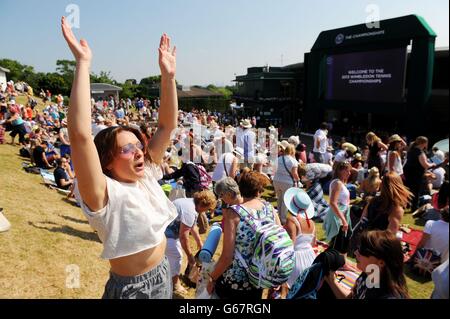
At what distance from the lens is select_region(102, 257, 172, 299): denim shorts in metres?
1.67

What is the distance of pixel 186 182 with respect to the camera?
20.9 feet

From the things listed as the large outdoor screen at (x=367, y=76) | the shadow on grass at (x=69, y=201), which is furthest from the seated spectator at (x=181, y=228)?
the large outdoor screen at (x=367, y=76)

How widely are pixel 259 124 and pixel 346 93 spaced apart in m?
10.7

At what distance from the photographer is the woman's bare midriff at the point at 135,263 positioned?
1.66 m

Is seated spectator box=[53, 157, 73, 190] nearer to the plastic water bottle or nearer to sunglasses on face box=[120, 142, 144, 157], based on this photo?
the plastic water bottle

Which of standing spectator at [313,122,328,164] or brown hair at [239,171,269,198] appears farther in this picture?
standing spectator at [313,122,328,164]

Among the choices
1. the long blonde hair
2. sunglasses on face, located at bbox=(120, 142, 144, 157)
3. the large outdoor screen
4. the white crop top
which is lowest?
the long blonde hair

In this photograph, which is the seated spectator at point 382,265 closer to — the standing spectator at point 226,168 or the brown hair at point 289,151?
the brown hair at point 289,151

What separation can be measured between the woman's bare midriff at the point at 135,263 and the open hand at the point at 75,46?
94cm

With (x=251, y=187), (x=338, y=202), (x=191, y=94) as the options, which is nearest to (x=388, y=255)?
(x=251, y=187)

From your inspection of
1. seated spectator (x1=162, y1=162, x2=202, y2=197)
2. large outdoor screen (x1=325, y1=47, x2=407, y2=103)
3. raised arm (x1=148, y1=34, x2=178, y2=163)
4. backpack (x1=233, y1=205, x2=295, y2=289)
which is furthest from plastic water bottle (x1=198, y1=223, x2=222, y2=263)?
large outdoor screen (x1=325, y1=47, x2=407, y2=103)

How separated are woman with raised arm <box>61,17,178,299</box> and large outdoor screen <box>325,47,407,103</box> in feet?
59.5

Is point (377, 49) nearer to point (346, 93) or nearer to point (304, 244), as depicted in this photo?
point (346, 93)

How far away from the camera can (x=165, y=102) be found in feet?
6.24
